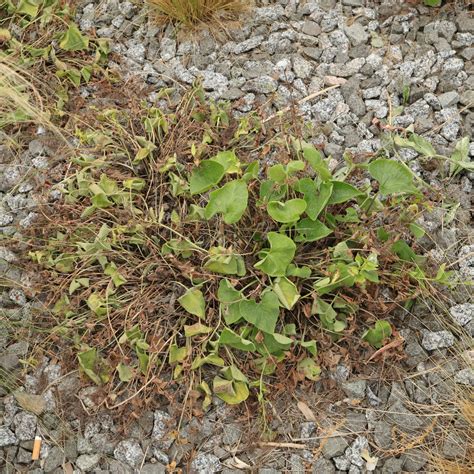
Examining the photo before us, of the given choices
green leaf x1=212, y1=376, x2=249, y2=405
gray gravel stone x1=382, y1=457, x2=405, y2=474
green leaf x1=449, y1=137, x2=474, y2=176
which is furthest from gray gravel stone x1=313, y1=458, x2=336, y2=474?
green leaf x1=449, y1=137, x2=474, y2=176

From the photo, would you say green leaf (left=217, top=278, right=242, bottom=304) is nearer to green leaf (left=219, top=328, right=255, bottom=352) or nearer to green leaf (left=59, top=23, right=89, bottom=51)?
green leaf (left=219, top=328, right=255, bottom=352)

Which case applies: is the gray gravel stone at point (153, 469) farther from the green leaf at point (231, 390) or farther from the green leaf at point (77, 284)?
the green leaf at point (77, 284)

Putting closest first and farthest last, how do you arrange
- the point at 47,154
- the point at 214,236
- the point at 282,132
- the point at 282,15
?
1. the point at 214,236
2. the point at 282,132
3. the point at 47,154
4. the point at 282,15

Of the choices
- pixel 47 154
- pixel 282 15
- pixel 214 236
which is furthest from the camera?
pixel 282 15

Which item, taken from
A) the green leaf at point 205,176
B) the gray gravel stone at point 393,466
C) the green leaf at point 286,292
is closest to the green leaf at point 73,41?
the green leaf at point 205,176

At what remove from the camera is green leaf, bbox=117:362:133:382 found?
173cm

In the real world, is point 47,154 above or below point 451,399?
above

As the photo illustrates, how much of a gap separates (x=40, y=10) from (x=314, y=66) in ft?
3.02

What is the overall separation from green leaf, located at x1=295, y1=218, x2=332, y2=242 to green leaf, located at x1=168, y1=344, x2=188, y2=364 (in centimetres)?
39

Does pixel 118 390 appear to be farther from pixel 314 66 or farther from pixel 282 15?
pixel 282 15

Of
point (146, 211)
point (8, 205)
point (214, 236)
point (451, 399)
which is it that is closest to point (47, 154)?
point (8, 205)

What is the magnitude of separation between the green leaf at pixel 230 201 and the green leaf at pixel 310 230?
155mm

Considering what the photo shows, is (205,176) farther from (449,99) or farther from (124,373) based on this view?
(449,99)

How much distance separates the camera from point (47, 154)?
7.06 ft
